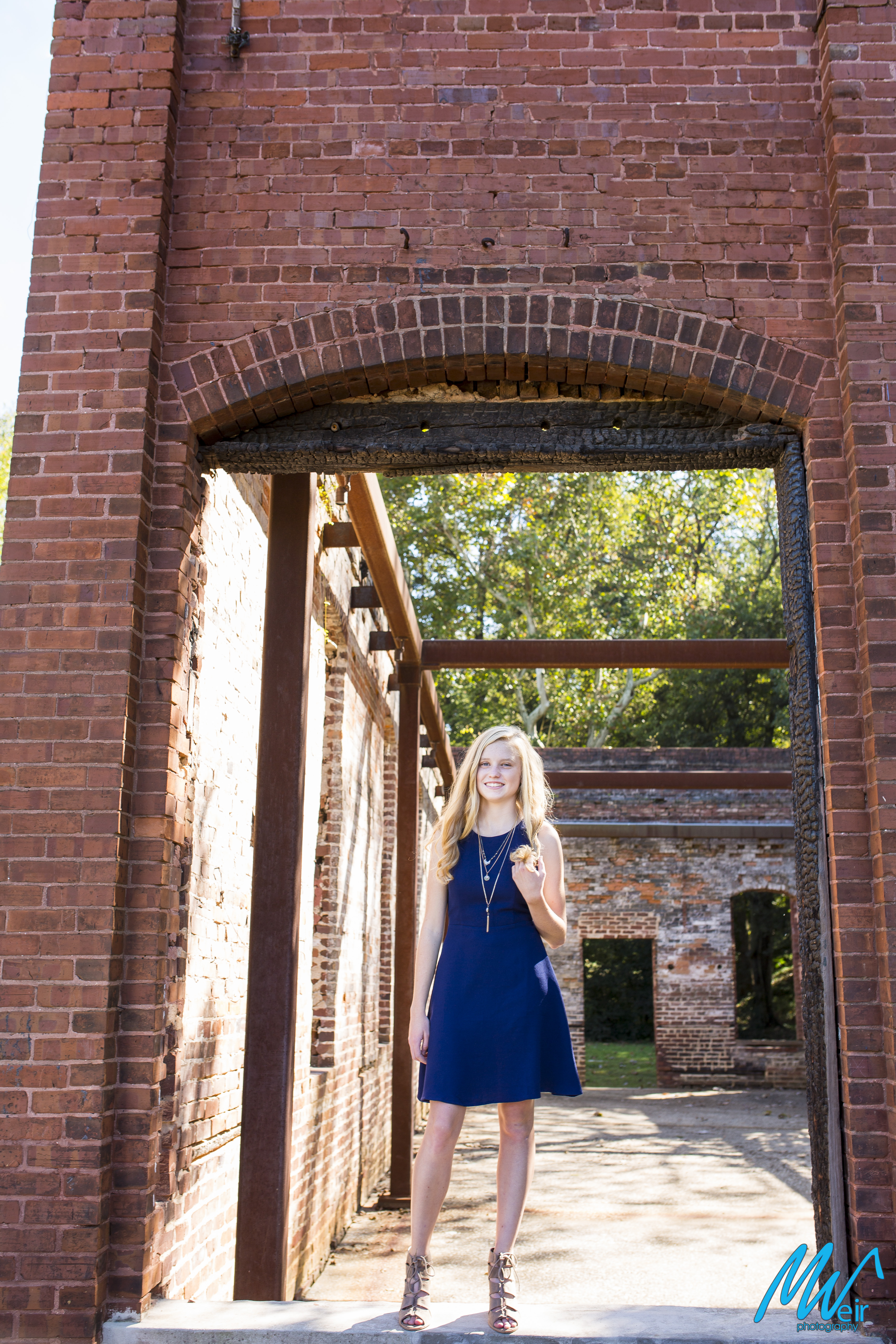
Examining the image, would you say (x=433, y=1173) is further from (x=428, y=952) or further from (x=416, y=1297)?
(x=428, y=952)

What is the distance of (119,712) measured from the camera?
3518 millimetres

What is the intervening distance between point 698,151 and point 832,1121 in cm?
343

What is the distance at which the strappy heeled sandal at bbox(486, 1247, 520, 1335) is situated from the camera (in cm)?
304

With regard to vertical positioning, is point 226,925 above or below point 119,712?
below

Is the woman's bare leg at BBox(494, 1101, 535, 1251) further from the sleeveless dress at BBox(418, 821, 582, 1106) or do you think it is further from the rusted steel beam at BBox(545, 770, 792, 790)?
the rusted steel beam at BBox(545, 770, 792, 790)

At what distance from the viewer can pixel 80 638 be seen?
11.8 ft

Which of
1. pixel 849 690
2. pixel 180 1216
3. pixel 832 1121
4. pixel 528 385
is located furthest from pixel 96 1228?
pixel 528 385

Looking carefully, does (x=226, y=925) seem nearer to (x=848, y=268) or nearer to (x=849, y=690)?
(x=849, y=690)

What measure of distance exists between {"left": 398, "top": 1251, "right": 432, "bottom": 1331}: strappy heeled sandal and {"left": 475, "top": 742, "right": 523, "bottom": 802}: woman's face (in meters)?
1.39

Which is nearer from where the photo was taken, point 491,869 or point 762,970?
point 491,869

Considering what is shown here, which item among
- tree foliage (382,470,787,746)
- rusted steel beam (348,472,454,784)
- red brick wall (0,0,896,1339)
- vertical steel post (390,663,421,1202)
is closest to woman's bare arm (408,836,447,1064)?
red brick wall (0,0,896,1339)

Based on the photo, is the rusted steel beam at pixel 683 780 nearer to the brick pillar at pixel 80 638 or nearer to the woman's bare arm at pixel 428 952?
the woman's bare arm at pixel 428 952

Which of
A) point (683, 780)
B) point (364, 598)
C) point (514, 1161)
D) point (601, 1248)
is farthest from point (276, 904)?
point (683, 780)

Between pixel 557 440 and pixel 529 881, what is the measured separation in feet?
5.43
